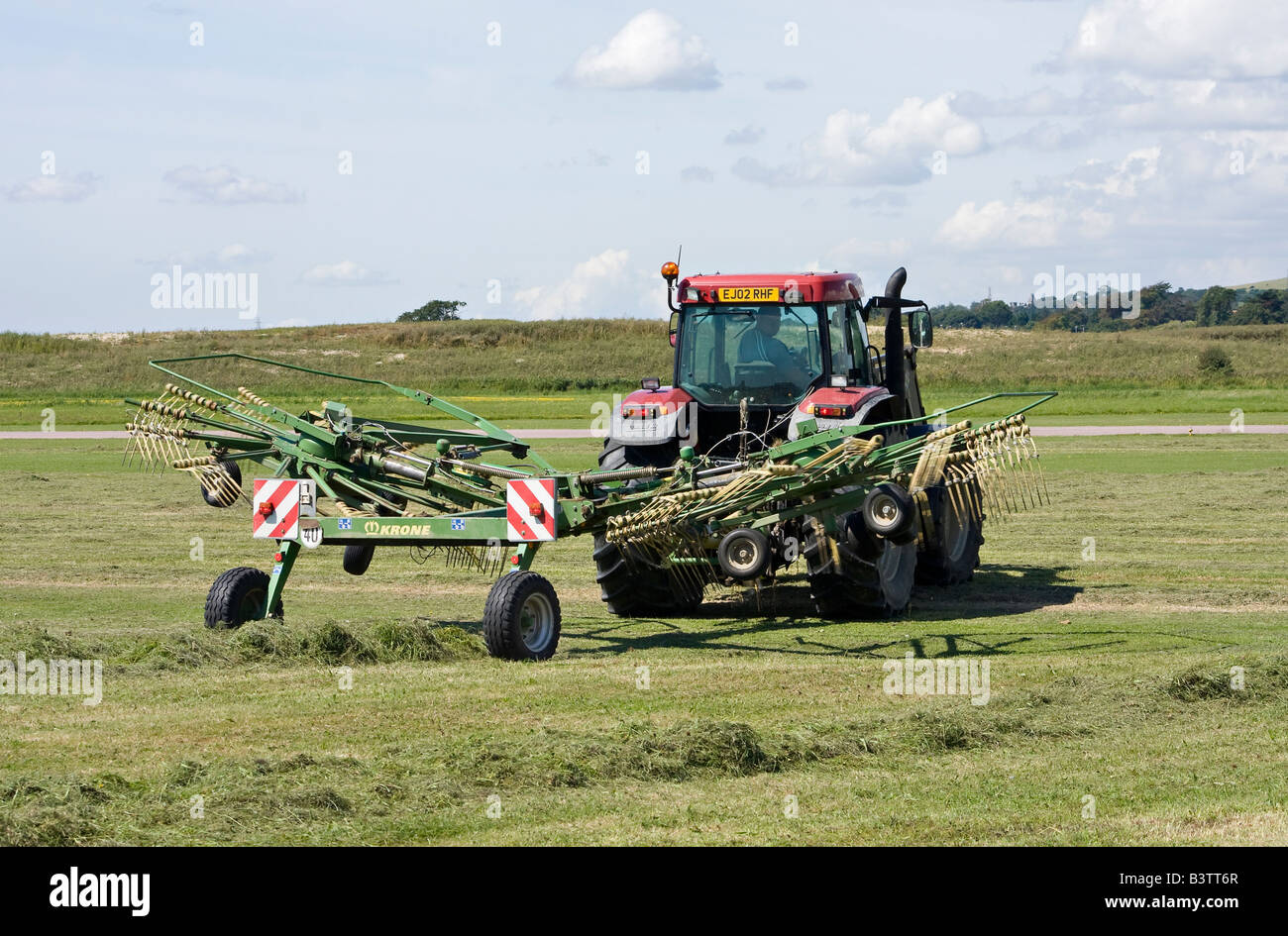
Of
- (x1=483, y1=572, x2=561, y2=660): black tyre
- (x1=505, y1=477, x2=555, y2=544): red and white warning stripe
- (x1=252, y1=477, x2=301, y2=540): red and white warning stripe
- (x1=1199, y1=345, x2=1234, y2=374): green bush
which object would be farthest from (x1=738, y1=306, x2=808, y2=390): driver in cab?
(x1=1199, y1=345, x2=1234, y2=374): green bush

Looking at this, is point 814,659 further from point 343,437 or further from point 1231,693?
point 343,437

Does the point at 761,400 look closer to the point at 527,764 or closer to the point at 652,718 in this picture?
the point at 652,718

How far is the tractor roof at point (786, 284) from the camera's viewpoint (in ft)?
41.2

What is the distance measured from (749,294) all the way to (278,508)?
427 centimetres

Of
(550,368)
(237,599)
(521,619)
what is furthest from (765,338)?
(550,368)

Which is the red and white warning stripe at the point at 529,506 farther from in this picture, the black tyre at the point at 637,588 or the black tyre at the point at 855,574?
the black tyre at the point at 855,574

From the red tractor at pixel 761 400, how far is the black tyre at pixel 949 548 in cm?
32

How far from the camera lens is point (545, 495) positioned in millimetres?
10438

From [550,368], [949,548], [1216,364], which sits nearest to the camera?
[949,548]

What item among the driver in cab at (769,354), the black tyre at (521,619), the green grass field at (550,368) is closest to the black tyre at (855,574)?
the driver in cab at (769,354)

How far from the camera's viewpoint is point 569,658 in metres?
10.5
